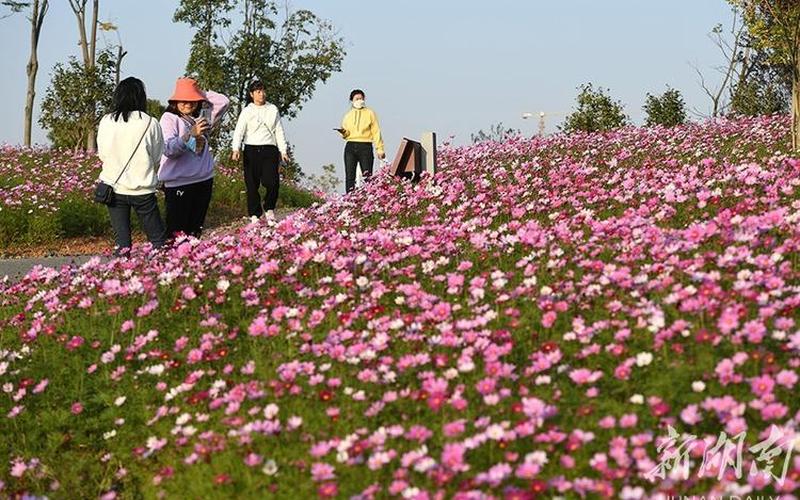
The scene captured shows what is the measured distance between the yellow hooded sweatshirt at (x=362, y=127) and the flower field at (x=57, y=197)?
474 cm

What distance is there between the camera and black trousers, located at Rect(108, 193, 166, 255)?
Result: 9125 mm

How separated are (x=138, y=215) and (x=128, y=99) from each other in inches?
42.3

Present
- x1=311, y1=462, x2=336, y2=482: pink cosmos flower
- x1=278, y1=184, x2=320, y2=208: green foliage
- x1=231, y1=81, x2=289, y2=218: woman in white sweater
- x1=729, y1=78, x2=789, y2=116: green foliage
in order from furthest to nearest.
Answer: x1=729, y1=78, x2=789, y2=116: green foliage
x1=278, y1=184, x2=320, y2=208: green foliage
x1=231, y1=81, x2=289, y2=218: woman in white sweater
x1=311, y1=462, x2=336, y2=482: pink cosmos flower

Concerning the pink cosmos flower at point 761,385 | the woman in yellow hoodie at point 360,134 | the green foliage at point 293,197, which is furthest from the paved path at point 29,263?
the pink cosmos flower at point 761,385

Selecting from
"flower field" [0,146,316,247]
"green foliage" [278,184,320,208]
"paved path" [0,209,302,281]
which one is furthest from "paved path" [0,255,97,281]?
"green foliage" [278,184,320,208]

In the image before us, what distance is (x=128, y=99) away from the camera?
900 cm

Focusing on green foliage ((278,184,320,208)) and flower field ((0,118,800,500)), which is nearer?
flower field ((0,118,800,500))

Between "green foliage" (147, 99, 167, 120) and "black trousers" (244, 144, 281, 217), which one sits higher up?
"green foliage" (147, 99, 167, 120)

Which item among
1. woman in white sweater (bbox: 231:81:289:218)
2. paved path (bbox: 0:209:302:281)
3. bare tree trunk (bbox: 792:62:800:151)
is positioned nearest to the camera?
woman in white sweater (bbox: 231:81:289:218)

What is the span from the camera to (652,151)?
14656 mm

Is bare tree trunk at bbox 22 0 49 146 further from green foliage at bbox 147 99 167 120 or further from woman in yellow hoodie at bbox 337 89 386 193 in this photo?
woman in yellow hoodie at bbox 337 89 386 193

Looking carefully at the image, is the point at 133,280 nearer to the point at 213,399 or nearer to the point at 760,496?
the point at 213,399

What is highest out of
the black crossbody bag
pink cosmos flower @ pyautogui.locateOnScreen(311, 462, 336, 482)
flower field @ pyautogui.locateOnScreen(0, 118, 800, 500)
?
the black crossbody bag

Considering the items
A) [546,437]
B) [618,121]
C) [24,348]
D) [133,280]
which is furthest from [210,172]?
[618,121]
